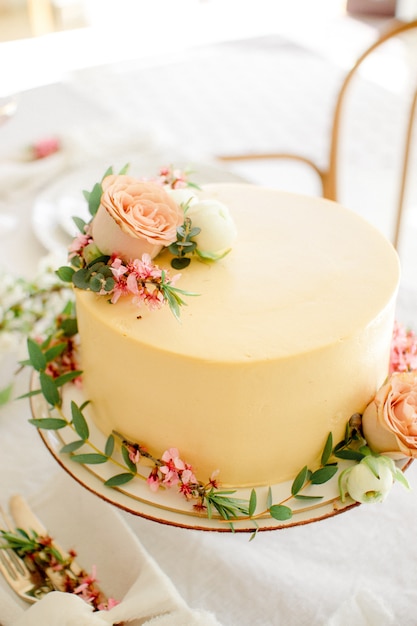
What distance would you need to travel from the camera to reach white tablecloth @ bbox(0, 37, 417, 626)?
90 cm

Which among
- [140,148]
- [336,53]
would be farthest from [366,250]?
[336,53]

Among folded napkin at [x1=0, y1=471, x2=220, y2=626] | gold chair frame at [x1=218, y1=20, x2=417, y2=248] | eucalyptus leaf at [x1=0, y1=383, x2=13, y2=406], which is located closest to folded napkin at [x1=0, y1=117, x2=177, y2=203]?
gold chair frame at [x1=218, y1=20, x2=417, y2=248]

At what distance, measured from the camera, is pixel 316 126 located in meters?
2.36

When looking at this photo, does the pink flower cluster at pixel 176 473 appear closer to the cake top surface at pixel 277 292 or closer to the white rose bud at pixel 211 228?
the cake top surface at pixel 277 292

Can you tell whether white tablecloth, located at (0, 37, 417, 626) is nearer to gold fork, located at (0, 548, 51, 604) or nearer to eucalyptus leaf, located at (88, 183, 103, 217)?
gold fork, located at (0, 548, 51, 604)

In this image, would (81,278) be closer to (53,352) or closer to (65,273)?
(65,273)

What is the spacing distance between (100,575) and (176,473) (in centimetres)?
19

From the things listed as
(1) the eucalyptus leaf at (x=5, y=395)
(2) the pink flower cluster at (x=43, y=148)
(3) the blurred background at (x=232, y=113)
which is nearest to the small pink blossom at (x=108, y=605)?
(1) the eucalyptus leaf at (x=5, y=395)

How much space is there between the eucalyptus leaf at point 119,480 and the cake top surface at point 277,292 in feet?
0.64

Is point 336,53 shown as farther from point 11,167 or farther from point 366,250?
point 366,250

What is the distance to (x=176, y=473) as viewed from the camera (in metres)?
0.88

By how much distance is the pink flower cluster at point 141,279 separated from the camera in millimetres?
833

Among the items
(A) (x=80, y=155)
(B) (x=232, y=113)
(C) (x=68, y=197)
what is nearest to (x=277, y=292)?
(C) (x=68, y=197)

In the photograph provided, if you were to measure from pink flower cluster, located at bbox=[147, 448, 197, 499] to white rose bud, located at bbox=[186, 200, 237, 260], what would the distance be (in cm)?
26
